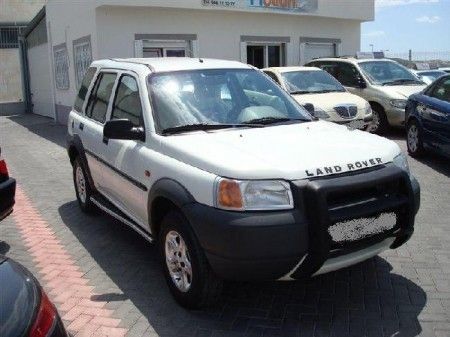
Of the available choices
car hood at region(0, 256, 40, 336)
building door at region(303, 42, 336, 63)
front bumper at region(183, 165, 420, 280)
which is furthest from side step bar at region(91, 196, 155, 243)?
building door at region(303, 42, 336, 63)

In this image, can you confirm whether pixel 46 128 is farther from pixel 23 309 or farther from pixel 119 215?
pixel 23 309

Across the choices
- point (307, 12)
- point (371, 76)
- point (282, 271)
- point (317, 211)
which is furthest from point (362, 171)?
point (307, 12)

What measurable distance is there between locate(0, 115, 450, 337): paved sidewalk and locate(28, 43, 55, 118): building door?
15.1m

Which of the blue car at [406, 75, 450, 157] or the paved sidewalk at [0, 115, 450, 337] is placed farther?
the blue car at [406, 75, 450, 157]

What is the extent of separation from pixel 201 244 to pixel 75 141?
10.2 ft

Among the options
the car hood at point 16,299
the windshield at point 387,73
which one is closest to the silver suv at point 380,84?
the windshield at point 387,73

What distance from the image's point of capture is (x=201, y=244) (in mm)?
3221

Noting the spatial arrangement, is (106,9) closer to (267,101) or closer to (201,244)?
(267,101)

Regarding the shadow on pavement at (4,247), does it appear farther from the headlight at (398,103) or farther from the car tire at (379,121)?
the headlight at (398,103)

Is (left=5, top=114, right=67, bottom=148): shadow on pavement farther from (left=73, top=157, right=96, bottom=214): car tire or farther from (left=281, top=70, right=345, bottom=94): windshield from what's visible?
(left=73, top=157, right=96, bottom=214): car tire

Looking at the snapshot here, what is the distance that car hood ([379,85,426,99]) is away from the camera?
418 inches

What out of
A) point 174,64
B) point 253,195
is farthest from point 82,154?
point 253,195

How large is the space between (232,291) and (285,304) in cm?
45

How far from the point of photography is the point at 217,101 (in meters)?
4.32
